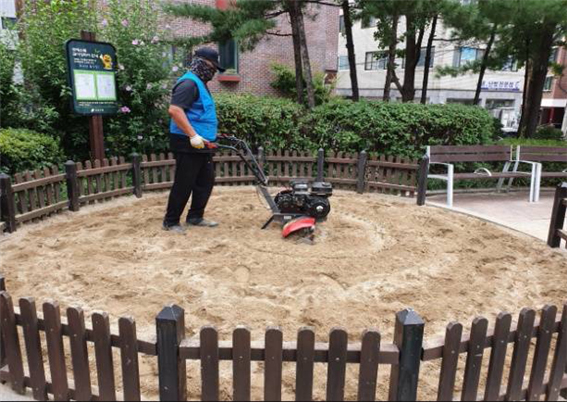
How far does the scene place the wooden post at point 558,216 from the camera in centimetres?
487

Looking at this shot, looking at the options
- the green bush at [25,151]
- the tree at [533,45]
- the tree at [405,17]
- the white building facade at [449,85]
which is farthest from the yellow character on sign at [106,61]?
the white building facade at [449,85]

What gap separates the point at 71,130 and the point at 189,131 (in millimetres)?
4063

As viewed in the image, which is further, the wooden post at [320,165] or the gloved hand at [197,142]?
the wooden post at [320,165]

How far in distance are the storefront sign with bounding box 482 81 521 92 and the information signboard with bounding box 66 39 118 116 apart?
3293 cm

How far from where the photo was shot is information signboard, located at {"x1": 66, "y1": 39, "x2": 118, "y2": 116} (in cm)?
A: 657

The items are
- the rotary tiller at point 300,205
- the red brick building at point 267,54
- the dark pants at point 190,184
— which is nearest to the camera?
the rotary tiller at point 300,205

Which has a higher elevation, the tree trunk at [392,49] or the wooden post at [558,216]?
the tree trunk at [392,49]

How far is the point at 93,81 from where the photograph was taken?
6.87m

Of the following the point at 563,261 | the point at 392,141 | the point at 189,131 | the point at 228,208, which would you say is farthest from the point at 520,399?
the point at 392,141

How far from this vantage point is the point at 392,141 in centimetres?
791

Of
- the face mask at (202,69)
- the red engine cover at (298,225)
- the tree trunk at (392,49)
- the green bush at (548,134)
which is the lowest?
the red engine cover at (298,225)

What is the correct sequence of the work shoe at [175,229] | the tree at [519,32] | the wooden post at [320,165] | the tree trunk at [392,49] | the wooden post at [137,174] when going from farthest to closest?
the tree trunk at [392,49] → the tree at [519,32] → the wooden post at [320,165] → the wooden post at [137,174] → the work shoe at [175,229]

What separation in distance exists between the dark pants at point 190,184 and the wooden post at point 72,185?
1.62 metres

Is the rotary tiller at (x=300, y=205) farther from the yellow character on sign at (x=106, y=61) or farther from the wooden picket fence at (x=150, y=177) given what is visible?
the yellow character on sign at (x=106, y=61)
